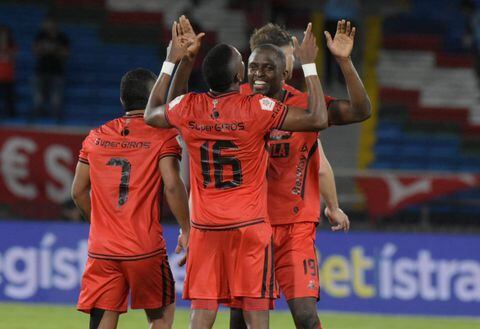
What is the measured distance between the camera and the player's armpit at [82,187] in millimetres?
7301

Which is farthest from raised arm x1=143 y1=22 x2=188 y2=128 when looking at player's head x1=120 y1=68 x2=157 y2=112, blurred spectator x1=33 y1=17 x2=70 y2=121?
blurred spectator x1=33 y1=17 x2=70 y2=121

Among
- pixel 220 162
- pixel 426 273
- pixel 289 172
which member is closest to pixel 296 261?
pixel 289 172

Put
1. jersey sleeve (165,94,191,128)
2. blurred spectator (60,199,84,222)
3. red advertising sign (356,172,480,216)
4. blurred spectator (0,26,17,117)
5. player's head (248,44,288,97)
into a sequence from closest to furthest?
jersey sleeve (165,94,191,128), player's head (248,44,288,97), blurred spectator (60,199,84,222), red advertising sign (356,172,480,216), blurred spectator (0,26,17,117)

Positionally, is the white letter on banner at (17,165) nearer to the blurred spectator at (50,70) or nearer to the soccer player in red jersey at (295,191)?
the blurred spectator at (50,70)

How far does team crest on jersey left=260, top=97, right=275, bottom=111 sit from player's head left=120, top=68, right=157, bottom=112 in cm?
96

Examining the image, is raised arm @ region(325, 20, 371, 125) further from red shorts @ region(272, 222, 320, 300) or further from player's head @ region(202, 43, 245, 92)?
red shorts @ region(272, 222, 320, 300)

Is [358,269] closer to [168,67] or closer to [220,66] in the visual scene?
[168,67]

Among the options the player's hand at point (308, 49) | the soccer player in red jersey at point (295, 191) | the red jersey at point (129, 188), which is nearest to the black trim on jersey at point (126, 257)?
the red jersey at point (129, 188)

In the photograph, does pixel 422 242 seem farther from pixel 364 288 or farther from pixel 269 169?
pixel 269 169

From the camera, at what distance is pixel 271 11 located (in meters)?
21.5

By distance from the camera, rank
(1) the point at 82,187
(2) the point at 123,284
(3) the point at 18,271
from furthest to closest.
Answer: (3) the point at 18,271 < (1) the point at 82,187 < (2) the point at 123,284

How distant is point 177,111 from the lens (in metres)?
6.69

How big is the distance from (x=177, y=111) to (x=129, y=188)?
69cm

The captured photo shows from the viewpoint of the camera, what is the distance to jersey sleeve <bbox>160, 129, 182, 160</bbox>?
7074 mm
